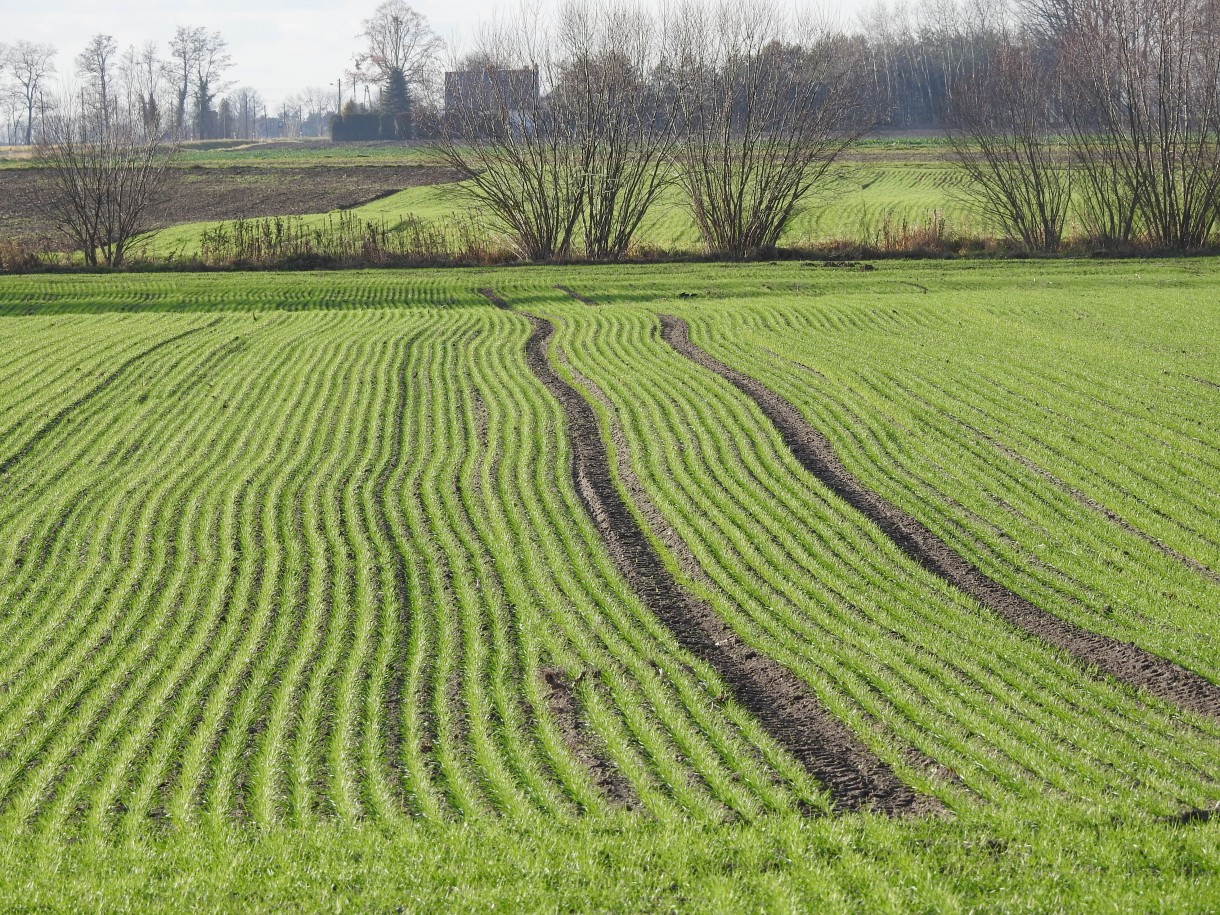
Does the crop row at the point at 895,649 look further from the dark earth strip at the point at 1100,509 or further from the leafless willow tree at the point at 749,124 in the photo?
→ the leafless willow tree at the point at 749,124

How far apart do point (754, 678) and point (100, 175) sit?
4027cm

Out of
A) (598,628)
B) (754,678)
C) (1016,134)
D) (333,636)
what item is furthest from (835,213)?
(333,636)

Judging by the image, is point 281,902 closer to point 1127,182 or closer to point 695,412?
point 695,412

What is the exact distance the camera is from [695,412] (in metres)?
20.3

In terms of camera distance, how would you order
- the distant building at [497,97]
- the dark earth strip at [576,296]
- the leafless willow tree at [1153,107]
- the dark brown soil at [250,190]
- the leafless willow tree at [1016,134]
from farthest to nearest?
the dark brown soil at [250,190] < the distant building at [497,97] < the leafless willow tree at [1016,134] < the leafless willow tree at [1153,107] < the dark earth strip at [576,296]

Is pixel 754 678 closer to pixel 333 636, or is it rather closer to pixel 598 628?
pixel 598 628

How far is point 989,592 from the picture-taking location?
1264 centimetres

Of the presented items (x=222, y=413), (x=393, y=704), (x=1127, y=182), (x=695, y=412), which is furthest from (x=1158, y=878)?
(x=1127, y=182)

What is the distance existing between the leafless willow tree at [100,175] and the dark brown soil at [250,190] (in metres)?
5.29

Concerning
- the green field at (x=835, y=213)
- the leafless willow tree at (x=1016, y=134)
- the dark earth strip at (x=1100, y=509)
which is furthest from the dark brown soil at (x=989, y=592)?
the leafless willow tree at (x=1016, y=134)

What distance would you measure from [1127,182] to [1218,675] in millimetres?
35326

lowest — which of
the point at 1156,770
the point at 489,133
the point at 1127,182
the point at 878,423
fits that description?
the point at 1156,770

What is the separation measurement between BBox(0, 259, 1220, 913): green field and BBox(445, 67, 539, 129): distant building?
20050 mm

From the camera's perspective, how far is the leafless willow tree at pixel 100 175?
4212 cm
